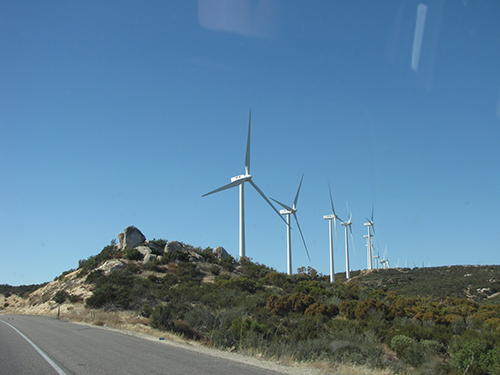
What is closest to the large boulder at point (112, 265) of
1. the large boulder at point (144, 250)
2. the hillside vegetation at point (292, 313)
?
the hillside vegetation at point (292, 313)

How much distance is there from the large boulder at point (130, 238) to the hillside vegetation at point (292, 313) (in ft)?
5.21

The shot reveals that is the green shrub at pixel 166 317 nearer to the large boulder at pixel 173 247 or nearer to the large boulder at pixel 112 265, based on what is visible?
the large boulder at pixel 112 265

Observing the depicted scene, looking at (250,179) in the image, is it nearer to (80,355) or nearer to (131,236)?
(131,236)

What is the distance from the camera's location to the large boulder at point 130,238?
195 feet

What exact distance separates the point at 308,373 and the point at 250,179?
4380 centimetres

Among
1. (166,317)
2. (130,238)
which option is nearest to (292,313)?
(166,317)

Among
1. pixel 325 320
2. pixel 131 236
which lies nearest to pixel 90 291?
pixel 131 236

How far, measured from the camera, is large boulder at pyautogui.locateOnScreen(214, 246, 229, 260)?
6356 cm

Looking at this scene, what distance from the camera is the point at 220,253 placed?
64.3 meters

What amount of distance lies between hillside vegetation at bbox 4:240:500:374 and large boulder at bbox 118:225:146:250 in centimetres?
159

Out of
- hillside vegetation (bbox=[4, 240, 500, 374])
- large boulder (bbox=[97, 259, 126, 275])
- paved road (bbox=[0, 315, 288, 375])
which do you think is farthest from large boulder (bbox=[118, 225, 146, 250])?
paved road (bbox=[0, 315, 288, 375])

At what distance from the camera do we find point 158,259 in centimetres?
5316

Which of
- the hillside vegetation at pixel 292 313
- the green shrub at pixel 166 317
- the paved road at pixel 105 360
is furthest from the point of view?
the green shrub at pixel 166 317

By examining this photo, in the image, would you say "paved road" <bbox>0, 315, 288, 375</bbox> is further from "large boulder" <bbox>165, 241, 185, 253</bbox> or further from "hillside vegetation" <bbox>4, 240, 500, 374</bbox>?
"large boulder" <bbox>165, 241, 185, 253</bbox>
